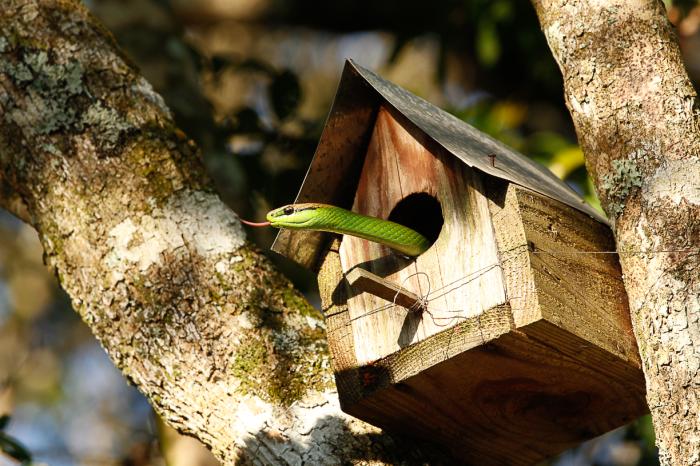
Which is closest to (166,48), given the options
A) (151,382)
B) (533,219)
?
(151,382)

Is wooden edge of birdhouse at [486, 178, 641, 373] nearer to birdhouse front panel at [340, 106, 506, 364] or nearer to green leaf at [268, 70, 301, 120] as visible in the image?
birdhouse front panel at [340, 106, 506, 364]

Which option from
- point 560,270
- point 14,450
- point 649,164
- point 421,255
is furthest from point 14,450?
point 649,164

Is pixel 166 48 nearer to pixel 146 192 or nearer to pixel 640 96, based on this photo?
pixel 146 192

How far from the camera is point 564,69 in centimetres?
283

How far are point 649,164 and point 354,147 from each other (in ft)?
3.45

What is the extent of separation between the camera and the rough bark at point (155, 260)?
118 inches

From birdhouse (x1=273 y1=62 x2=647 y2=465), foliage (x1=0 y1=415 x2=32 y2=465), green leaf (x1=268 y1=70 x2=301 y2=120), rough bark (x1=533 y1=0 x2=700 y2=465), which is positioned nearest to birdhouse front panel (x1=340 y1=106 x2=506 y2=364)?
birdhouse (x1=273 y1=62 x2=647 y2=465)

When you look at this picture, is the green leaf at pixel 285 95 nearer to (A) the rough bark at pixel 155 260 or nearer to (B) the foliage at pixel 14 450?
(A) the rough bark at pixel 155 260

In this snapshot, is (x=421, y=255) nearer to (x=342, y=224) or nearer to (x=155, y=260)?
(x=342, y=224)

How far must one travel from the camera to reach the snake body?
292 centimetres

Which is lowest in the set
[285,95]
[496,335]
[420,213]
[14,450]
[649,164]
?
[14,450]

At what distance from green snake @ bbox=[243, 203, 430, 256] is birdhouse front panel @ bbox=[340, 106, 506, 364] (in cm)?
8

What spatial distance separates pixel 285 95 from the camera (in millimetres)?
5312

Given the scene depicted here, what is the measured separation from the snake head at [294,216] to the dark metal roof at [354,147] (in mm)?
304
